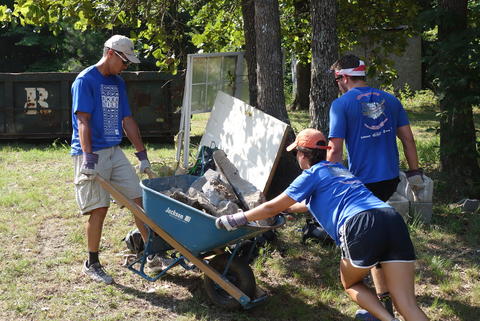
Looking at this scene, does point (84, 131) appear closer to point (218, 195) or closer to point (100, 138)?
point (100, 138)

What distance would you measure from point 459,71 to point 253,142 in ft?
8.01

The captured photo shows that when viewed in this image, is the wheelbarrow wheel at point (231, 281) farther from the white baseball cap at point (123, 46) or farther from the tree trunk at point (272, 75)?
the tree trunk at point (272, 75)

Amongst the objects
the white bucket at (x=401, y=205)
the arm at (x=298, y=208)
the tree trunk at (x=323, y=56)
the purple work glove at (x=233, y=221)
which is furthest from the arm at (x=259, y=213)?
the tree trunk at (x=323, y=56)

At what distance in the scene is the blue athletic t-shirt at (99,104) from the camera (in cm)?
503

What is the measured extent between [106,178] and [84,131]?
48 cm

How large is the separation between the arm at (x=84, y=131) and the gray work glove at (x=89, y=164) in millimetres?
35

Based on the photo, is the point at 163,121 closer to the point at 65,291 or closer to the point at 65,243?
the point at 65,243

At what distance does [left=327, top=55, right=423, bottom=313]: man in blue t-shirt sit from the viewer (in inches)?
180

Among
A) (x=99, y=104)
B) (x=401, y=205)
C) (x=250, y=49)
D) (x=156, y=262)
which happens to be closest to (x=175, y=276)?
(x=156, y=262)

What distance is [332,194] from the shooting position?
385 centimetres

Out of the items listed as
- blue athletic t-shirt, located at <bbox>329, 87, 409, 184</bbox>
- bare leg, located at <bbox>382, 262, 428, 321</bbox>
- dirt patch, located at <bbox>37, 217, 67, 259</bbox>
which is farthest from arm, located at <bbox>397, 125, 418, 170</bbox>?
dirt patch, located at <bbox>37, 217, 67, 259</bbox>

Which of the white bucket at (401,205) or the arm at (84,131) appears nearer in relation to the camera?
the arm at (84,131)

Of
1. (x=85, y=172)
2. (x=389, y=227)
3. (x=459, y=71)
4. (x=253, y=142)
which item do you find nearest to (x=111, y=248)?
(x=85, y=172)

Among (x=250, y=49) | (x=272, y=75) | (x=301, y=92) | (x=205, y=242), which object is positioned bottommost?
(x=205, y=242)
